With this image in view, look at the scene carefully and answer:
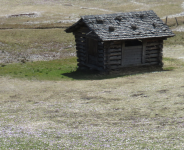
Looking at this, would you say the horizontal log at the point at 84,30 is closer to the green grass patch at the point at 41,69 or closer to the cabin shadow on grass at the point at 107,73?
the cabin shadow on grass at the point at 107,73

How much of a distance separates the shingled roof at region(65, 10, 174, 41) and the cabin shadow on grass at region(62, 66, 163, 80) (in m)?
3.11

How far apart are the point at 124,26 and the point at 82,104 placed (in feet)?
38.8

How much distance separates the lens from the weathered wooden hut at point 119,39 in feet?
84.3

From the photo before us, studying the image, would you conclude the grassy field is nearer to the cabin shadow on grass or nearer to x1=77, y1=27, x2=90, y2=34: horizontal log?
the cabin shadow on grass

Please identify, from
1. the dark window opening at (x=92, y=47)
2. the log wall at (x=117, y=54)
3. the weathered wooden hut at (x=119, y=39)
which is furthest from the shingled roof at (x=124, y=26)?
the dark window opening at (x=92, y=47)

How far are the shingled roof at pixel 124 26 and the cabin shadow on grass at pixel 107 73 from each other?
3.11m

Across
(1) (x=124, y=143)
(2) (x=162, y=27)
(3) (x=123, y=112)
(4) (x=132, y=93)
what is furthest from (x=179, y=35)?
(1) (x=124, y=143)

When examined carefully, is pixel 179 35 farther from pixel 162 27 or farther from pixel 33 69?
pixel 33 69

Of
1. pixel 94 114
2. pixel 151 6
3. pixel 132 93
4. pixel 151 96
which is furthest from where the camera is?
pixel 151 6

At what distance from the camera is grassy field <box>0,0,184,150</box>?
10.9m

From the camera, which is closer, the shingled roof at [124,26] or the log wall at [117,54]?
the shingled roof at [124,26]

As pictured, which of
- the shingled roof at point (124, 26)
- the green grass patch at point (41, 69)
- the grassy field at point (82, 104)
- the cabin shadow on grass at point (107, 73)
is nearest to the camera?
the grassy field at point (82, 104)

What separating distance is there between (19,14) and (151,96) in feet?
185

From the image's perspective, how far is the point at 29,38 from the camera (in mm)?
45344
